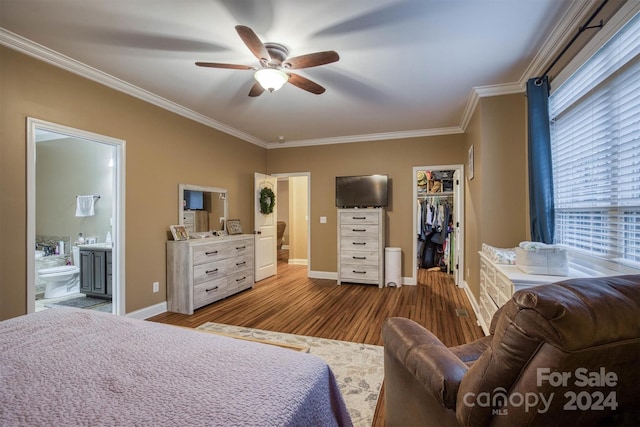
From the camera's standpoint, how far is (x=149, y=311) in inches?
131

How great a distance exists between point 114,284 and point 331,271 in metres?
3.39

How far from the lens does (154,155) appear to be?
3416 mm

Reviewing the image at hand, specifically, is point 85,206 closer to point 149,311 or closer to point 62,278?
point 62,278

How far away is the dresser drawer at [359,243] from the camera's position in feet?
15.5

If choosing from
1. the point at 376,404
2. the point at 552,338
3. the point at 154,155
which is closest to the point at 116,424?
the point at 552,338

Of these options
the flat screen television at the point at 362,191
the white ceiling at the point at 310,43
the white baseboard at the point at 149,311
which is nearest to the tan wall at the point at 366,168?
the flat screen television at the point at 362,191

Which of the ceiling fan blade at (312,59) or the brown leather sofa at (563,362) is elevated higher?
the ceiling fan blade at (312,59)

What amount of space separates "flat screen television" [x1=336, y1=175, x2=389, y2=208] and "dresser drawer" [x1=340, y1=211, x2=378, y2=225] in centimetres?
22

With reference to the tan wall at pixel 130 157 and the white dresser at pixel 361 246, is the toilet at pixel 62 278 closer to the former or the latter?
the tan wall at pixel 130 157

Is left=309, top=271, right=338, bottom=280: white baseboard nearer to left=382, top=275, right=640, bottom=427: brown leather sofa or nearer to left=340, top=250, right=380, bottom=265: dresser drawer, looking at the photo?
left=340, top=250, right=380, bottom=265: dresser drawer

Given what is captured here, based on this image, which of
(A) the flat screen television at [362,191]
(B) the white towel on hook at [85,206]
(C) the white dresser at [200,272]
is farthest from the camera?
(A) the flat screen television at [362,191]

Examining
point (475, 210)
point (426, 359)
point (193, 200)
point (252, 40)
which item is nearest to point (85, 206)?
point (193, 200)

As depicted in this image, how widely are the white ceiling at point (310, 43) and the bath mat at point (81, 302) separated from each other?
Answer: 288cm

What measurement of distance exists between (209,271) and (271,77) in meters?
2.60
